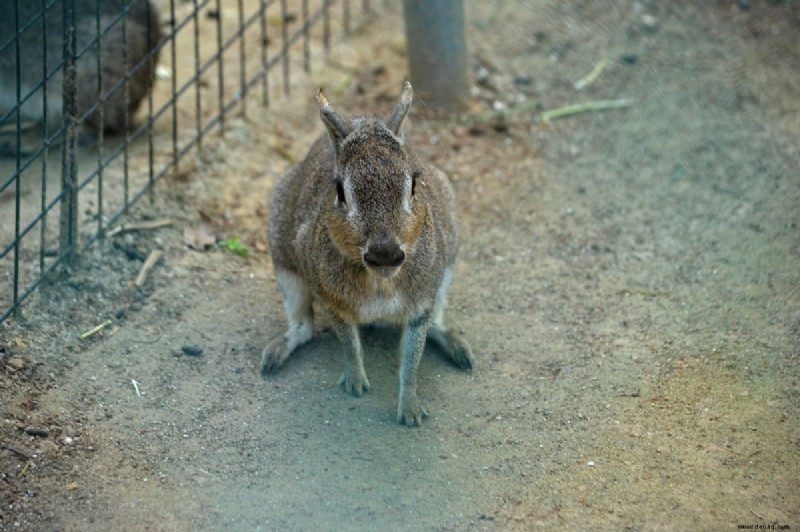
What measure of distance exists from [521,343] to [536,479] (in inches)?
46.8

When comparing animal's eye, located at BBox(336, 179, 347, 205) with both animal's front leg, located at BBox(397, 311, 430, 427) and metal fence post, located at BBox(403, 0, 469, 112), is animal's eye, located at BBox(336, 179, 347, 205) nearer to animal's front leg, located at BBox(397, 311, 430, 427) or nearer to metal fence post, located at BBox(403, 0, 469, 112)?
animal's front leg, located at BBox(397, 311, 430, 427)

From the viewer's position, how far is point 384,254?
4.50 m

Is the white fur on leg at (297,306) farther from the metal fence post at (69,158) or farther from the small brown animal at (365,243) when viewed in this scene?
the metal fence post at (69,158)

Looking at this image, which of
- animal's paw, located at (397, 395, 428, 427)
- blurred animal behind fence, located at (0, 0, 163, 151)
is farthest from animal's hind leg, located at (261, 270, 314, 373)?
blurred animal behind fence, located at (0, 0, 163, 151)

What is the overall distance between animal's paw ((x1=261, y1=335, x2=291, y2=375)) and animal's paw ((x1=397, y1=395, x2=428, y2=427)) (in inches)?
30.2

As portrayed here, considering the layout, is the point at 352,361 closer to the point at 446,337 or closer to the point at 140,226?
the point at 446,337

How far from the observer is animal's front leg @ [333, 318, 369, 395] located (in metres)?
5.31

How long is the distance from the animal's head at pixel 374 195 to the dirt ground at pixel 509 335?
3.20ft

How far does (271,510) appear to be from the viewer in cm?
451

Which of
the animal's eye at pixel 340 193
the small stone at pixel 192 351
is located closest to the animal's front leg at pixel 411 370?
the animal's eye at pixel 340 193

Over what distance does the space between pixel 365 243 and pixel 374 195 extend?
0.69 ft

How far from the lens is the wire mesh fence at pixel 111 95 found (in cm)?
589

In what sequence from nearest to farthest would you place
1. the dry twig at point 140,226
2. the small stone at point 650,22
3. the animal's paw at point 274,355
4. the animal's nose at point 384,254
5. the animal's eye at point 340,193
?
the animal's nose at point 384,254 < the animal's eye at point 340,193 < the animal's paw at point 274,355 < the dry twig at point 140,226 < the small stone at point 650,22

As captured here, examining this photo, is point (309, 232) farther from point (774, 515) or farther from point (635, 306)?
point (774, 515)
